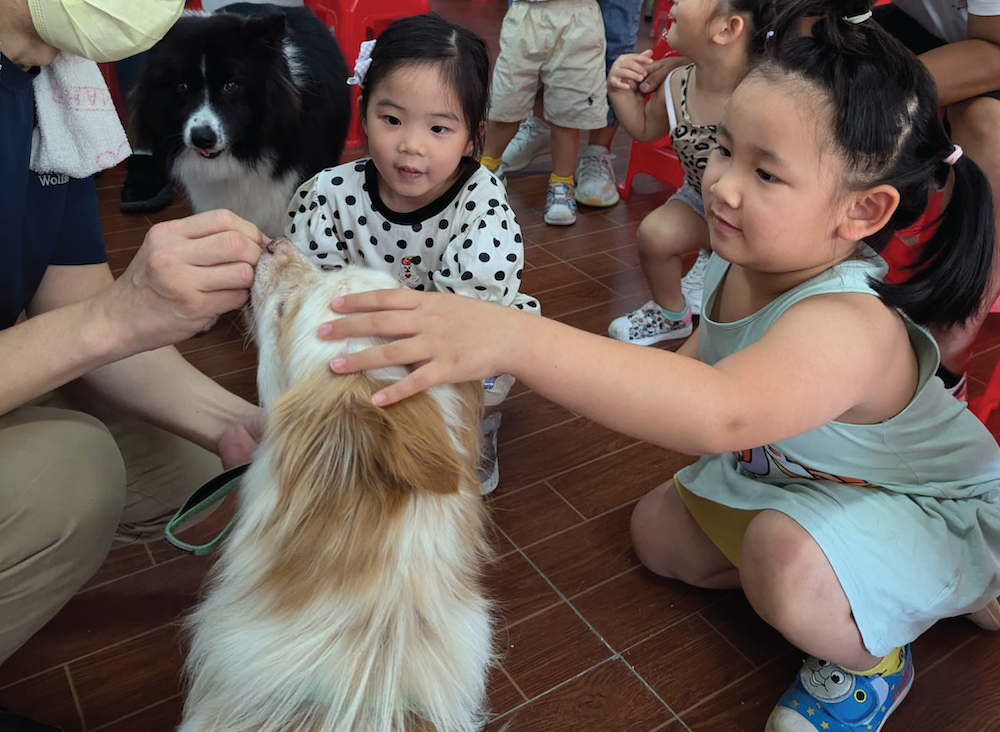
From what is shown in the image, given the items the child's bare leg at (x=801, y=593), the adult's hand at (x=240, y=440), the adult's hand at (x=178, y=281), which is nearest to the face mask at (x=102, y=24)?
the adult's hand at (x=178, y=281)

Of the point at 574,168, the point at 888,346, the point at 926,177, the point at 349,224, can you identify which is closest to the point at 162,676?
the point at 349,224

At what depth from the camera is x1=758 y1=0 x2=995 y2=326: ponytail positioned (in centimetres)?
103

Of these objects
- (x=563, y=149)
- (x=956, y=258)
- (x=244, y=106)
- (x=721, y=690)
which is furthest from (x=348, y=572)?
(x=563, y=149)

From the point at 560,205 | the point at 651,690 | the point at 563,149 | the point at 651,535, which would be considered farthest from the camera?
the point at 563,149

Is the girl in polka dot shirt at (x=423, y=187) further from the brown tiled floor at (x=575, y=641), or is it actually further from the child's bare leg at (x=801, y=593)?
the child's bare leg at (x=801, y=593)

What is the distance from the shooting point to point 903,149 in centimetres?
106

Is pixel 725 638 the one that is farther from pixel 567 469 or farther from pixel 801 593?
pixel 567 469

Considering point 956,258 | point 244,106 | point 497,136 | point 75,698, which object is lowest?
point 75,698

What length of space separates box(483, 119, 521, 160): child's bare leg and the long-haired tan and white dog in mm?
2538

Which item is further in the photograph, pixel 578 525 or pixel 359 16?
pixel 359 16

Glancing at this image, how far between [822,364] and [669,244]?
1299 millimetres

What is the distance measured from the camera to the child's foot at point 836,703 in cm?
129

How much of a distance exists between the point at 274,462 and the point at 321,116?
69.1 inches

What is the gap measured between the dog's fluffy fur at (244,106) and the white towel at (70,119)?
3.18ft
